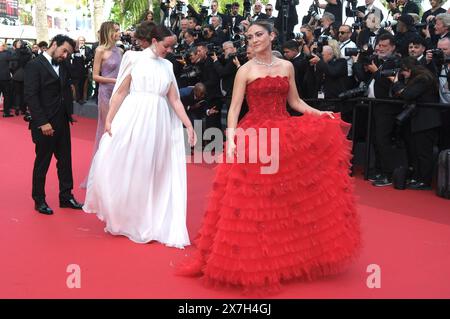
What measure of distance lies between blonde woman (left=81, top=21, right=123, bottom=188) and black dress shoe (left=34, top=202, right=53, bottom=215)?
3.71ft

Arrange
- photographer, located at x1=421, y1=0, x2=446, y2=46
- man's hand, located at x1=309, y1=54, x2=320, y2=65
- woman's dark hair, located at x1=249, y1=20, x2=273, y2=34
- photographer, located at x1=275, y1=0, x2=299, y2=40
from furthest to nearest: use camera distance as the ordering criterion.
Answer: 1. photographer, located at x1=275, y1=0, x2=299, y2=40
2. photographer, located at x1=421, y1=0, x2=446, y2=46
3. man's hand, located at x1=309, y1=54, x2=320, y2=65
4. woman's dark hair, located at x1=249, y1=20, x2=273, y2=34

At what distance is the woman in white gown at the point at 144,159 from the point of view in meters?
6.00

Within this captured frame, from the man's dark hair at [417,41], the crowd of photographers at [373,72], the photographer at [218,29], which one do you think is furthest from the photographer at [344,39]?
the photographer at [218,29]

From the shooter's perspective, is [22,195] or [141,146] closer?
[141,146]

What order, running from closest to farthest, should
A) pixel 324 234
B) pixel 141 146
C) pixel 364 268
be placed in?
pixel 324 234, pixel 364 268, pixel 141 146

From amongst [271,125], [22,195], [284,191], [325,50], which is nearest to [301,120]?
[271,125]

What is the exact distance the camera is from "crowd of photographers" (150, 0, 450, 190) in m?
8.42

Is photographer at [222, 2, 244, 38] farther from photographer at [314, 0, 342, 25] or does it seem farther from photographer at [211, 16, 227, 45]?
photographer at [314, 0, 342, 25]

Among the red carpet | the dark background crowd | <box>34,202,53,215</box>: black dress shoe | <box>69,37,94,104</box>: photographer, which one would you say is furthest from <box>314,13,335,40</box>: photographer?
<box>69,37,94,104</box>: photographer

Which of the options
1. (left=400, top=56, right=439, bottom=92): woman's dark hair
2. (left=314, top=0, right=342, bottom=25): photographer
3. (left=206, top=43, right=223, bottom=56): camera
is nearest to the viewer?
(left=400, top=56, right=439, bottom=92): woman's dark hair
